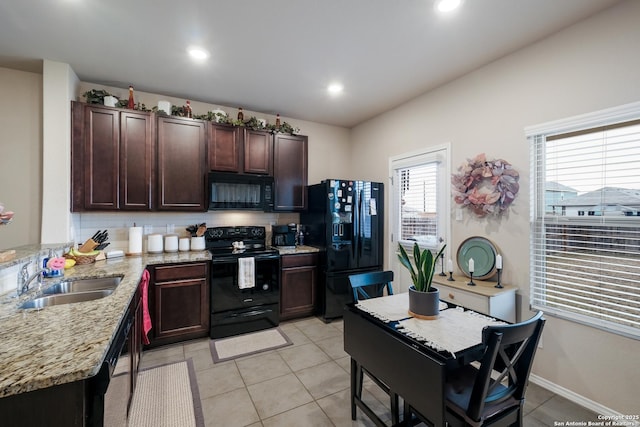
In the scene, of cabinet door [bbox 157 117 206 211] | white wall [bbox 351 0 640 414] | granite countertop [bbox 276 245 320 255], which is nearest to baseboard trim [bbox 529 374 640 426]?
white wall [bbox 351 0 640 414]

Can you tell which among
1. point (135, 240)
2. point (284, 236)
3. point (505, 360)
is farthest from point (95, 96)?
point (505, 360)

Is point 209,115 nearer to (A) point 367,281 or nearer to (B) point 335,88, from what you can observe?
(B) point 335,88

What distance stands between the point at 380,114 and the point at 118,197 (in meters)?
3.53

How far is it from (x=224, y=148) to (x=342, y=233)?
6.15 ft

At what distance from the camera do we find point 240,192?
3.53 meters

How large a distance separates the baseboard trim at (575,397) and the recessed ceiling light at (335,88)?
11.1ft

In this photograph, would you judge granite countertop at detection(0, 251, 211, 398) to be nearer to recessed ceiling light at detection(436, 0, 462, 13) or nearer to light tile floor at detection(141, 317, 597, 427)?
light tile floor at detection(141, 317, 597, 427)

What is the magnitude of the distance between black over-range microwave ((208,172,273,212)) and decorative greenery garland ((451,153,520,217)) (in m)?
2.27

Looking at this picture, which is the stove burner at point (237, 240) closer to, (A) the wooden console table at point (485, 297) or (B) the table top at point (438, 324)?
(B) the table top at point (438, 324)

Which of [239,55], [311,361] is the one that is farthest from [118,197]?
[311,361]

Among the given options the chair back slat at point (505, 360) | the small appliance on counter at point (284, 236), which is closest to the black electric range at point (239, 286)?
the small appliance on counter at point (284, 236)

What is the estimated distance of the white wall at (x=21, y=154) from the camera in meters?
2.75

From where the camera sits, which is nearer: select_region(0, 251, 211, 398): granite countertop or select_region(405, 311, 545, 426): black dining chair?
select_region(0, 251, 211, 398): granite countertop

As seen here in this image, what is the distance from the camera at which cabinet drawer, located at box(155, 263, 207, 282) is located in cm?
284
